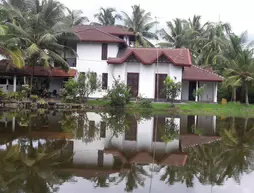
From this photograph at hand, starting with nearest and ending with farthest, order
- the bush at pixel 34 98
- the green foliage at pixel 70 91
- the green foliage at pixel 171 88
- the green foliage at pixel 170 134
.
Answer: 1. the green foliage at pixel 170 134
2. the bush at pixel 34 98
3. the green foliage at pixel 70 91
4. the green foliage at pixel 171 88

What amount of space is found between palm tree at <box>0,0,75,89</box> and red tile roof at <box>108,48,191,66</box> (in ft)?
15.9

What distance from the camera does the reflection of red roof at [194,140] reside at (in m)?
13.3

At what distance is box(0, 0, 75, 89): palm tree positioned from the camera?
2747cm

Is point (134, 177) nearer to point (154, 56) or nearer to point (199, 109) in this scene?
point (199, 109)

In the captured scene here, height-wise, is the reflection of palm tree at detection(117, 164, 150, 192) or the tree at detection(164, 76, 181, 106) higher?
the tree at detection(164, 76, 181, 106)

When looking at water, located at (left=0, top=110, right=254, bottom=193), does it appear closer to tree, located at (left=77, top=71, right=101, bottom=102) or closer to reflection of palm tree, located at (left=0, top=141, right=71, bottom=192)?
reflection of palm tree, located at (left=0, top=141, right=71, bottom=192)

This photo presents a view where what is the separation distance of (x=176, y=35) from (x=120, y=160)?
3575 cm

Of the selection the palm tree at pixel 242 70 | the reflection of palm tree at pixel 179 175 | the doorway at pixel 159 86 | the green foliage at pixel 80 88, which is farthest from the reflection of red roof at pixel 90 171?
the palm tree at pixel 242 70

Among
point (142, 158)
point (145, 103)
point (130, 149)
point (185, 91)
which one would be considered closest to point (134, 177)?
point (142, 158)

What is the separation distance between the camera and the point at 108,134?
48.6 feet

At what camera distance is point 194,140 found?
46.9 ft

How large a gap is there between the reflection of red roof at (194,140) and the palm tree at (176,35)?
2860 centimetres

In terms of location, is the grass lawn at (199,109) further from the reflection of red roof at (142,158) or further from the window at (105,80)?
the reflection of red roof at (142,158)

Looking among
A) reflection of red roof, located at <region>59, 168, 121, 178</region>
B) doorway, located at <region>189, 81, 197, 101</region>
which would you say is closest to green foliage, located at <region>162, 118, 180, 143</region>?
reflection of red roof, located at <region>59, 168, 121, 178</region>
